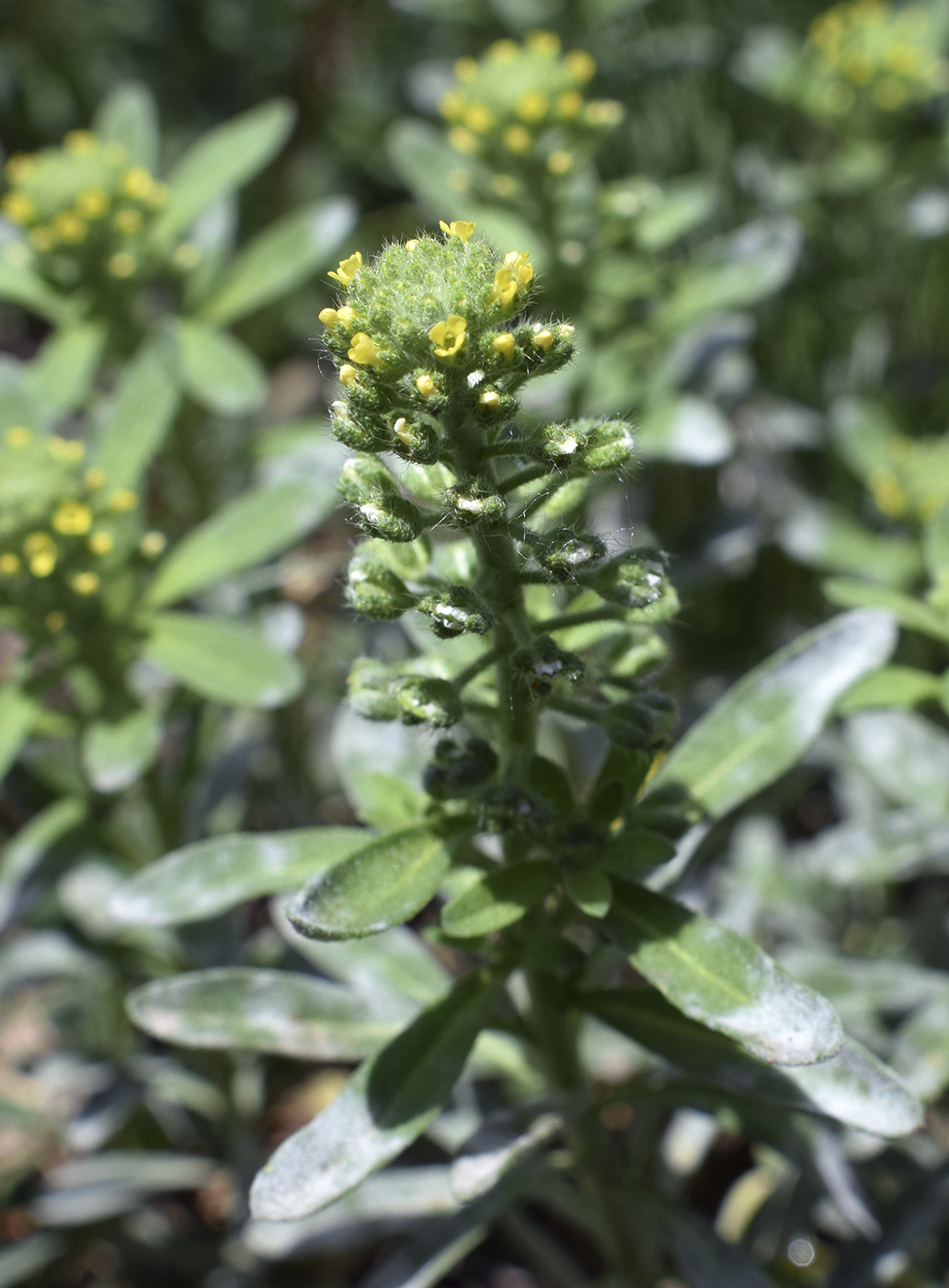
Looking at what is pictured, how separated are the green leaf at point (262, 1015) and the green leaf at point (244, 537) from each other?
3.54 feet

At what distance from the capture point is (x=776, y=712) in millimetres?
2271

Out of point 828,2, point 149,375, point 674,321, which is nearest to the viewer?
point 149,375

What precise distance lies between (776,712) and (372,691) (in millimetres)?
801

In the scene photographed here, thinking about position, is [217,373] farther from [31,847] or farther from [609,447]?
[609,447]

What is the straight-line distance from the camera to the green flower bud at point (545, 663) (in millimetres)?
1764

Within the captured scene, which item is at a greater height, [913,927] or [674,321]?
[674,321]

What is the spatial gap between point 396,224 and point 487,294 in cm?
466

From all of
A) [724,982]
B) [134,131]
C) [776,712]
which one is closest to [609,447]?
[776,712]

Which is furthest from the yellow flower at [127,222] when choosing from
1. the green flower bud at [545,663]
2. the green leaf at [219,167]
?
the green flower bud at [545,663]

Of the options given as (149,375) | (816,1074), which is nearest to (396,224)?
(149,375)

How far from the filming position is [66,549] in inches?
111

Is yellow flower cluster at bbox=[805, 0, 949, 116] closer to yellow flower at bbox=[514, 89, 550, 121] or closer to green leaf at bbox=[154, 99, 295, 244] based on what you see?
yellow flower at bbox=[514, 89, 550, 121]

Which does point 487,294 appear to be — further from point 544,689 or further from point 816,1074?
point 816,1074

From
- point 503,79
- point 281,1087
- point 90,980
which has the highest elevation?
point 503,79
